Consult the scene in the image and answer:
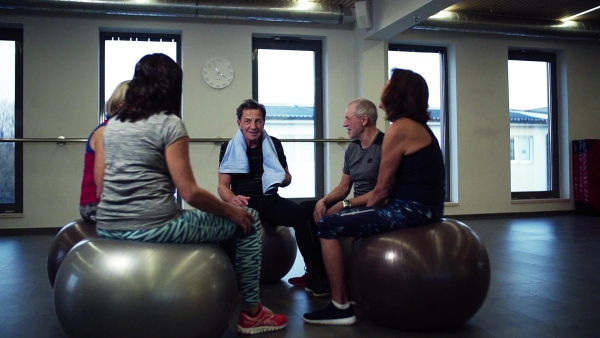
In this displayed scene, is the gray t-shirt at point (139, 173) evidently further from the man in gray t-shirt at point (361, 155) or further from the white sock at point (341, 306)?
the man in gray t-shirt at point (361, 155)

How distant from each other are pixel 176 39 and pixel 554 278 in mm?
4855

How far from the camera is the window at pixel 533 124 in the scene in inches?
291

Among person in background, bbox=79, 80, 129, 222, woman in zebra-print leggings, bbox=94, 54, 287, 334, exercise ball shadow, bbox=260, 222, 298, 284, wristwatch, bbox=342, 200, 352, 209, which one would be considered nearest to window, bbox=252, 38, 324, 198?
exercise ball shadow, bbox=260, 222, 298, 284

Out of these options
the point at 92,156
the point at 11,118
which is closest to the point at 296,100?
the point at 11,118

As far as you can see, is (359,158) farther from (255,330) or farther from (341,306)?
(255,330)

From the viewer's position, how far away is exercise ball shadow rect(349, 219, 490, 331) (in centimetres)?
197

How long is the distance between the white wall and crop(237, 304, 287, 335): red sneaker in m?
4.01

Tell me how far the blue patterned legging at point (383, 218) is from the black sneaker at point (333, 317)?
1.11ft

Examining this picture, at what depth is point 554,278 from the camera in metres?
3.14

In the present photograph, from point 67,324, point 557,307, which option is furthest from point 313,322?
point 557,307

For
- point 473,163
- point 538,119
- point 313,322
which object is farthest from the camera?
point 538,119

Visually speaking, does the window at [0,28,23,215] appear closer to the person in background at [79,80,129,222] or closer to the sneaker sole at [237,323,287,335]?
the person in background at [79,80,129,222]

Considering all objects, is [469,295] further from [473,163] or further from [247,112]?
[473,163]

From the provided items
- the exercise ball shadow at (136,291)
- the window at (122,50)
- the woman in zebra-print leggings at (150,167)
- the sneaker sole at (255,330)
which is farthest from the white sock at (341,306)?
the window at (122,50)
